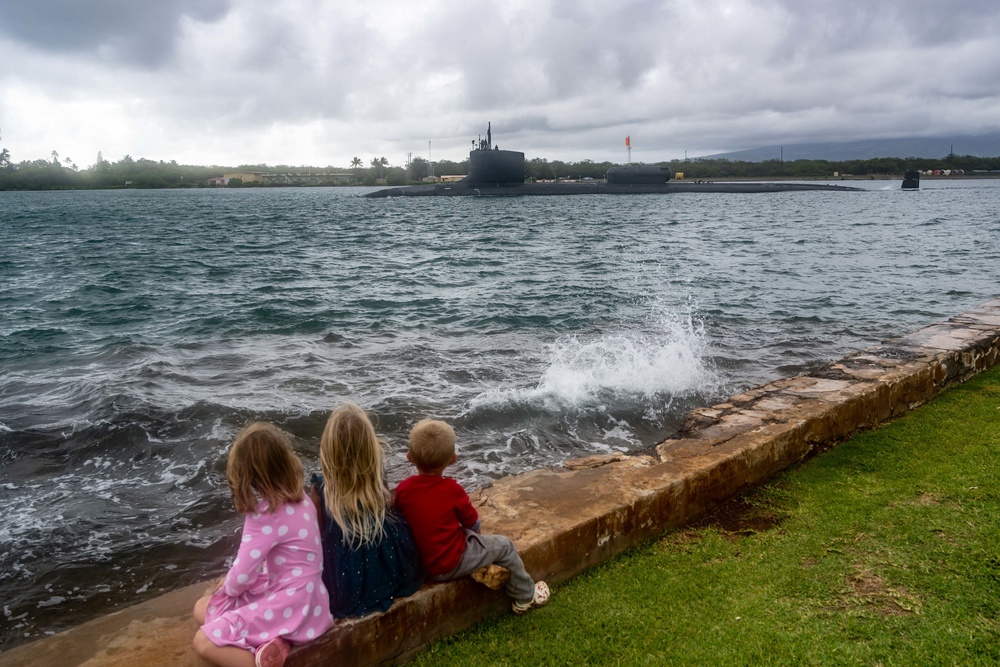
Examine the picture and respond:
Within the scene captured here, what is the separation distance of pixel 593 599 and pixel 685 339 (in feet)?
28.5

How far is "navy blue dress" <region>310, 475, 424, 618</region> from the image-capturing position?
2998 mm

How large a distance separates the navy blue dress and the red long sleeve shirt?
0.08 m

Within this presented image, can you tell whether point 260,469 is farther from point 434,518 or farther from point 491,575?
point 491,575

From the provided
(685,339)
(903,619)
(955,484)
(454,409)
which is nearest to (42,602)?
(454,409)

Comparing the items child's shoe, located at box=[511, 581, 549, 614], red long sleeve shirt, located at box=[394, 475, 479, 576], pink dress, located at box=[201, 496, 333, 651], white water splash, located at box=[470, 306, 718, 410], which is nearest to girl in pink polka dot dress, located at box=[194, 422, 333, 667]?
pink dress, located at box=[201, 496, 333, 651]

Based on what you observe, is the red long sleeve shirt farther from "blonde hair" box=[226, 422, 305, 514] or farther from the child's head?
"blonde hair" box=[226, 422, 305, 514]

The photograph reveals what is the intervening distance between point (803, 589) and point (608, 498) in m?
1.12

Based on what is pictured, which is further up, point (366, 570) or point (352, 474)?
point (352, 474)

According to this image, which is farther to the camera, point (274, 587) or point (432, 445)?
point (432, 445)

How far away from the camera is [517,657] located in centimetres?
304

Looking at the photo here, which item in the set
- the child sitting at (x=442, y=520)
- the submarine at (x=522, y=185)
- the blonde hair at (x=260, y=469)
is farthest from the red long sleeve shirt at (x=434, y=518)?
the submarine at (x=522, y=185)

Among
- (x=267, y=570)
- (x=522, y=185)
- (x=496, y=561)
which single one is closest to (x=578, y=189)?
(x=522, y=185)

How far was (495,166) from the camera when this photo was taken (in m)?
69.4

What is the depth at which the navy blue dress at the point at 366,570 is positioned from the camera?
300cm
